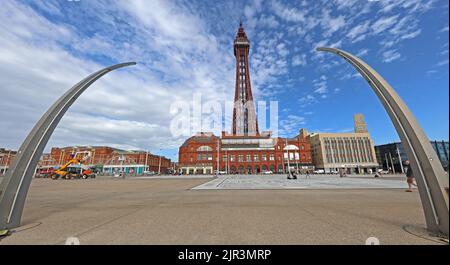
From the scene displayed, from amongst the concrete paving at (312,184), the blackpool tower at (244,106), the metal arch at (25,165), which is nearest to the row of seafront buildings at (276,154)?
the blackpool tower at (244,106)

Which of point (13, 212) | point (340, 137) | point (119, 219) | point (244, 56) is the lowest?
point (119, 219)

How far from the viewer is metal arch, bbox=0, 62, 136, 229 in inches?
167

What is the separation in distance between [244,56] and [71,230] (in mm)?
109872

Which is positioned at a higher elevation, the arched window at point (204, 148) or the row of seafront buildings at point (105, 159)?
the arched window at point (204, 148)

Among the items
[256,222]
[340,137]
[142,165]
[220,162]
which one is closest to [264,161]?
[220,162]

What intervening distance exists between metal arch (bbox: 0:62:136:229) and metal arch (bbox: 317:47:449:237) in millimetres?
8475

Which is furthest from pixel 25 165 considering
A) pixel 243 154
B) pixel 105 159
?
pixel 105 159

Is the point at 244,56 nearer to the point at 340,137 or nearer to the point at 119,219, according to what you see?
the point at 340,137

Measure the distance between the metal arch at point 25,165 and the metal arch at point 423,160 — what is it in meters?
8.48

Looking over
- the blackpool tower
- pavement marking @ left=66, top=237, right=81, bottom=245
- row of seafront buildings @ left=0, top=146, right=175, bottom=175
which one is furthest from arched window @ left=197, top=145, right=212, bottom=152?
pavement marking @ left=66, top=237, right=81, bottom=245

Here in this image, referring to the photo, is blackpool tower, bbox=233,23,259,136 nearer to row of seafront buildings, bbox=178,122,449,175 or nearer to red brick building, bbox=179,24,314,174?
red brick building, bbox=179,24,314,174

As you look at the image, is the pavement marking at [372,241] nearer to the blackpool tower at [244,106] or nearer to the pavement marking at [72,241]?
the pavement marking at [72,241]

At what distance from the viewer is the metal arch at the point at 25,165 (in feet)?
13.9
